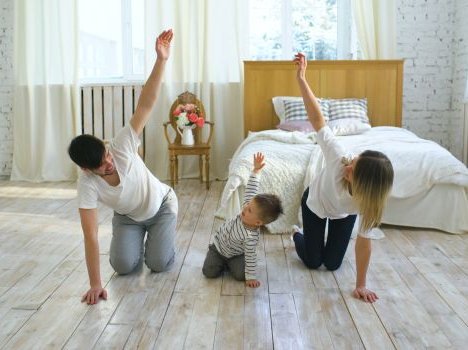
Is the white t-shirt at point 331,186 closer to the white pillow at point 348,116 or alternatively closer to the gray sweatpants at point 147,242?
the gray sweatpants at point 147,242

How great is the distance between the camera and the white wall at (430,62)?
5.50 m

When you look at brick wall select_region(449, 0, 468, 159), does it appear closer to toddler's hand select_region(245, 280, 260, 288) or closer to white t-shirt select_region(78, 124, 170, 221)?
toddler's hand select_region(245, 280, 260, 288)

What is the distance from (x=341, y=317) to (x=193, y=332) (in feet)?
1.95

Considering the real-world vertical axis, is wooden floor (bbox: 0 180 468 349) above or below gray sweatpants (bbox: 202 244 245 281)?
below

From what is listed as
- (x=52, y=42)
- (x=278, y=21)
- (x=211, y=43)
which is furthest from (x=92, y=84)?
(x=278, y=21)

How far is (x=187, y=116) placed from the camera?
523cm

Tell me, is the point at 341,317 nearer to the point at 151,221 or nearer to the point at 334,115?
the point at 151,221

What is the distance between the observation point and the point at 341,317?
7.36 ft

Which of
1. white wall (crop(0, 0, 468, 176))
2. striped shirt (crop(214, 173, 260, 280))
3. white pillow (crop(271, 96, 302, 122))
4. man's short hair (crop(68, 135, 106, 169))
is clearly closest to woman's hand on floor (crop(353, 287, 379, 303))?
striped shirt (crop(214, 173, 260, 280))

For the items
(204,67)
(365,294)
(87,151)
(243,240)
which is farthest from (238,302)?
(204,67)

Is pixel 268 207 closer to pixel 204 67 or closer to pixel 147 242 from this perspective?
pixel 147 242

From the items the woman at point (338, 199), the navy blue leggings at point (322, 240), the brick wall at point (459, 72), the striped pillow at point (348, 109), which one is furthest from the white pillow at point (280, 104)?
the navy blue leggings at point (322, 240)

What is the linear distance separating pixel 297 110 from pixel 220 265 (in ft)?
8.45

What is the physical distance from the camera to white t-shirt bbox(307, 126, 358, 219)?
8.01 feet
